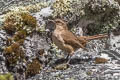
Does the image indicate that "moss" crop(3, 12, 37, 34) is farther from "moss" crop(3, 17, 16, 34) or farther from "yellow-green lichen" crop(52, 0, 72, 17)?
"yellow-green lichen" crop(52, 0, 72, 17)

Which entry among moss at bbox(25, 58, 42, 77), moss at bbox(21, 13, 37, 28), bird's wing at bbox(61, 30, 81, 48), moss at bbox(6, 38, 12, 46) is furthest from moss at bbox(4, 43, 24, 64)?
bird's wing at bbox(61, 30, 81, 48)

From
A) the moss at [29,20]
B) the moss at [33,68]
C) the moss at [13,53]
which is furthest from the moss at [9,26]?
the moss at [33,68]

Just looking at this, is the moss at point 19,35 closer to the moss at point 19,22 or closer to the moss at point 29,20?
the moss at point 19,22

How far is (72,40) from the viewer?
6812mm

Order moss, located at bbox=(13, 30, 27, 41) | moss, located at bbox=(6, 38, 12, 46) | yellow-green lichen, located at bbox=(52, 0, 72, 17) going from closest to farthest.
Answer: moss, located at bbox=(6, 38, 12, 46) → moss, located at bbox=(13, 30, 27, 41) → yellow-green lichen, located at bbox=(52, 0, 72, 17)

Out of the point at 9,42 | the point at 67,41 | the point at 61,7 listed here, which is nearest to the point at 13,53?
the point at 9,42

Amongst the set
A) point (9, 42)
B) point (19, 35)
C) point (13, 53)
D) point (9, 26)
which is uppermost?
point (9, 26)

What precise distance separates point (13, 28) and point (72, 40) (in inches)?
49.4

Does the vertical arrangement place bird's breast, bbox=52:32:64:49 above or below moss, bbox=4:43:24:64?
above

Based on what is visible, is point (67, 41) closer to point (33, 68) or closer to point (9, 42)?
point (33, 68)

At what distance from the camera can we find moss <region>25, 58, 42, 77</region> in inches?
273

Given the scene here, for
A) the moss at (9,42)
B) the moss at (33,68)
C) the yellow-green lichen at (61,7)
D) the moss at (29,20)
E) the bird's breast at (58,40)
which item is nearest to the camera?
the bird's breast at (58,40)

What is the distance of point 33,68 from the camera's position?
6984mm

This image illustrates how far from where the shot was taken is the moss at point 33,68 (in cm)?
693
